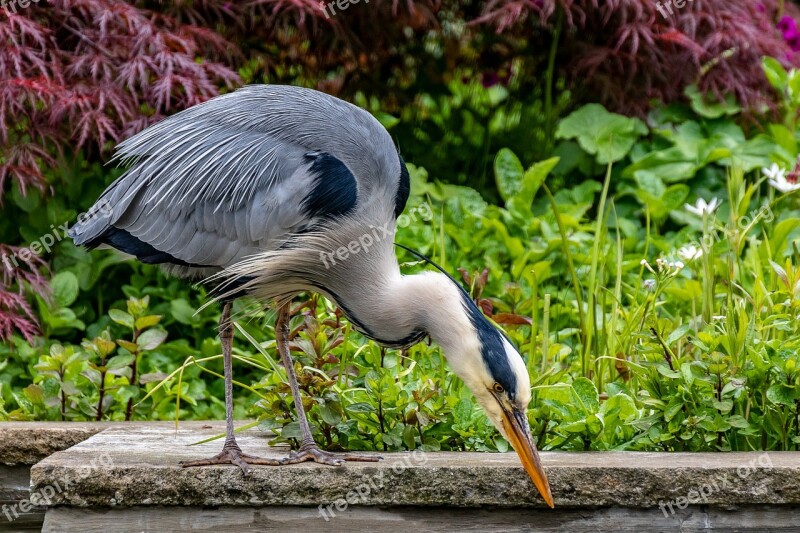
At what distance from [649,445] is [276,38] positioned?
127 inches

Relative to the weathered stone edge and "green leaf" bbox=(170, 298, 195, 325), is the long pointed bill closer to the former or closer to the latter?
the weathered stone edge

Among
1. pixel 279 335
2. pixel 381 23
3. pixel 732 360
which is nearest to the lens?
pixel 732 360

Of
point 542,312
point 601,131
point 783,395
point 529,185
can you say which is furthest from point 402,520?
point 601,131

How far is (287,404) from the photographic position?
3.74 metres

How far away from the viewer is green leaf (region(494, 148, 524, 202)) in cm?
559

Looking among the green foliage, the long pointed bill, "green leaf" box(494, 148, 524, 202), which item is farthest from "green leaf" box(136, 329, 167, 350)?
"green leaf" box(494, 148, 524, 202)

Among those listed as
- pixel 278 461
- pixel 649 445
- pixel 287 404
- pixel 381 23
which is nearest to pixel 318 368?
pixel 287 404

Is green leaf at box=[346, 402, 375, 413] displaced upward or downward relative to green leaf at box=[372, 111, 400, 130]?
upward

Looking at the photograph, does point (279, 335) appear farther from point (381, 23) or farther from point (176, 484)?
point (381, 23)

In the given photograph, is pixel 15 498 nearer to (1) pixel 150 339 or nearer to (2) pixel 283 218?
(1) pixel 150 339

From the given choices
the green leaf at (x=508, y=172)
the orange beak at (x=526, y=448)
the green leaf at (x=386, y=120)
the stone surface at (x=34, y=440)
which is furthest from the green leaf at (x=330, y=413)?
the green leaf at (x=386, y=120)

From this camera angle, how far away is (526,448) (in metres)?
3.12

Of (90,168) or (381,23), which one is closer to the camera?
(90,168)

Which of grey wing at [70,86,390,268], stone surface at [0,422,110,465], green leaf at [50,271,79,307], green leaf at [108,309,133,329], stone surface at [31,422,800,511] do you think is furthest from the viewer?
green leaf at [50,271,79,307]
